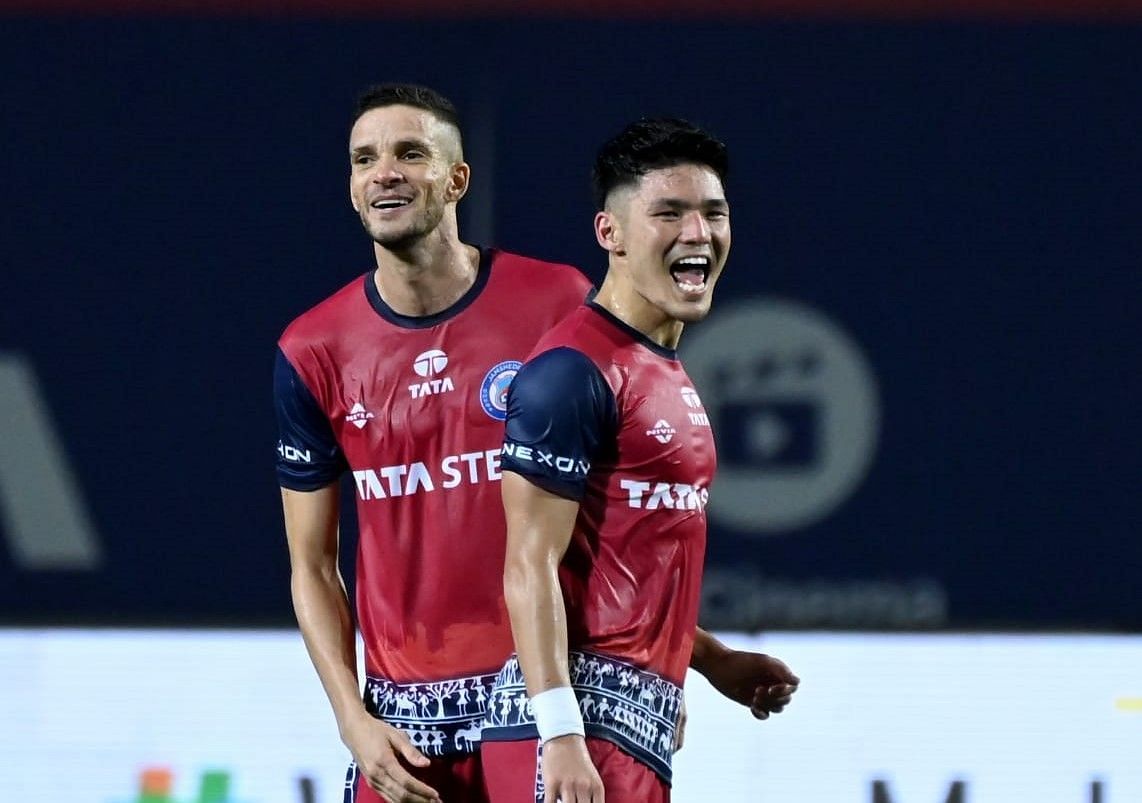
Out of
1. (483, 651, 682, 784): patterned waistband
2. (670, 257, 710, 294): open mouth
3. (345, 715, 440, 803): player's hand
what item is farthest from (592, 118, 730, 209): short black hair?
(345, 715, 440, 803): player's hand

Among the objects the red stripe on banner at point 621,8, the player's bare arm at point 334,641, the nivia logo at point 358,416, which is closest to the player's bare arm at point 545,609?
the player's bare arm at point 334,641

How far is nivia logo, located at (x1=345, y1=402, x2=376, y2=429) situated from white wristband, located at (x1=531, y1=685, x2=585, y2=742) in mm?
800

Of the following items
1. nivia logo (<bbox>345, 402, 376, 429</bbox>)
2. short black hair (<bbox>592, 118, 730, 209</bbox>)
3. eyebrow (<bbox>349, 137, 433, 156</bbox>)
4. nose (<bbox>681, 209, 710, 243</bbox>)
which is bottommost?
nivia logo (<bbox>345, 402, 376, 429</bbox>)

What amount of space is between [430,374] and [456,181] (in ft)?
1.16

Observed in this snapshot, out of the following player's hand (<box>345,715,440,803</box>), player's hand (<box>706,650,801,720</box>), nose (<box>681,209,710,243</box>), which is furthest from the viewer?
player's hand (<box>706,650,801,720</box>)

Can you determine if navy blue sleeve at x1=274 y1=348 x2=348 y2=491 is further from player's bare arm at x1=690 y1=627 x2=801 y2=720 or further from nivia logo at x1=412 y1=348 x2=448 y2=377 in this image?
player's bare arm at x1=690 y1=627 x2=801 y2=720

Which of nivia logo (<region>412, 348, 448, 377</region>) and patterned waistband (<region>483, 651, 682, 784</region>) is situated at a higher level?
nivia logo (<region>412, 348, 448, 377</region>)

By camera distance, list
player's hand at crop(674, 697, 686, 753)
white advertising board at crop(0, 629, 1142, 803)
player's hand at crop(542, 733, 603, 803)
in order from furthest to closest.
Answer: white advertising board at crop(0, 629, 1142, 803) < player's hand at crop(674, 697, 686, 753) < player's hand at crop(542, 733, 603, 803)

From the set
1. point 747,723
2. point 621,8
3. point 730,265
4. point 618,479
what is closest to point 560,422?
point 618,479

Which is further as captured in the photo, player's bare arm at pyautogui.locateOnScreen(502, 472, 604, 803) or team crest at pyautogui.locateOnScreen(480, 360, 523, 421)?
team crest at pyautogui.locateOnScreen(480, 360, 523, 421)

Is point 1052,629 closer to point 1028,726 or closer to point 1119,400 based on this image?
point 1028,726

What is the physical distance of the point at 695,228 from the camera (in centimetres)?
302

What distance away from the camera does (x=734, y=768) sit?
13.9ft

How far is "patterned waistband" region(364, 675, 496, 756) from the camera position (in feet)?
11.2
